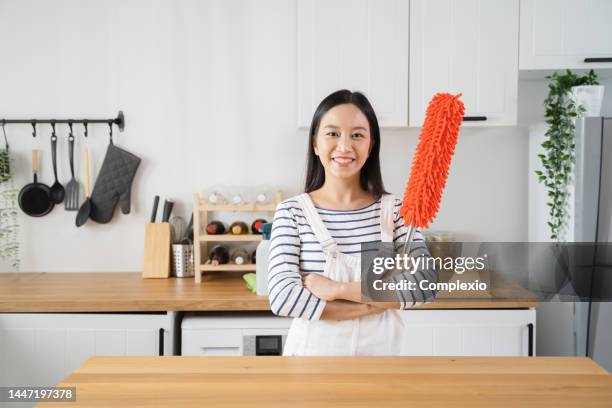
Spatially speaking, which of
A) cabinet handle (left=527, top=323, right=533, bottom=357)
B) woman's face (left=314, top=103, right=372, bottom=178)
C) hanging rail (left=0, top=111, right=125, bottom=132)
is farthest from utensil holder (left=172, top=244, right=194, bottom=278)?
cabinet handle (left=527, top=323, right=533, bottom=357)

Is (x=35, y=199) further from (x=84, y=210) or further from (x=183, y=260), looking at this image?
(x=183, y=260)

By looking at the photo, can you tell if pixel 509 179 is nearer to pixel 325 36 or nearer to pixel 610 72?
pixel 610 72

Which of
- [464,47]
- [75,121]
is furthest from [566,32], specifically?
[75,121]

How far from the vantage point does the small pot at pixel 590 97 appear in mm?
2170

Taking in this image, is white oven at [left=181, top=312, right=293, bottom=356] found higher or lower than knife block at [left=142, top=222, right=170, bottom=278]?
lower

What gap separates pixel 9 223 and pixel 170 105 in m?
0.89


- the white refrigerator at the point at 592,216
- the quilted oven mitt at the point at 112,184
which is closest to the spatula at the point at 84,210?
the quilted oven mitt at the point at 112,184

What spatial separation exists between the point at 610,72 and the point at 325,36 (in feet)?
4.05

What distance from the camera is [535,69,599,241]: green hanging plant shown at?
219 cm

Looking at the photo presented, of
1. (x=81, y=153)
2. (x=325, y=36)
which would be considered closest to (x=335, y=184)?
(x=325, y=36)

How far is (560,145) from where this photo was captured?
2223mm

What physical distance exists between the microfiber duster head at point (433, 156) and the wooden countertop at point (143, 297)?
115 cm

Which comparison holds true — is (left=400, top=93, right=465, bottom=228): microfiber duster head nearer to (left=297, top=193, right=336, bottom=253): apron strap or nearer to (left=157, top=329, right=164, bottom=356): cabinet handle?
(left=297, top=193, right=336, bottom=253): apron strap

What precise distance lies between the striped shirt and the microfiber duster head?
36cm
